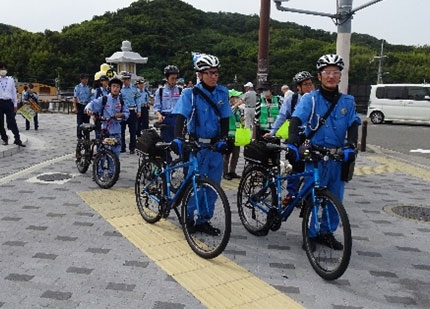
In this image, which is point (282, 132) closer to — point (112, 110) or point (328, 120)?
point (328, 120)

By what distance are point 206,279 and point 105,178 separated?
3.81 metres

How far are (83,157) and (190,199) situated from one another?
168 inches

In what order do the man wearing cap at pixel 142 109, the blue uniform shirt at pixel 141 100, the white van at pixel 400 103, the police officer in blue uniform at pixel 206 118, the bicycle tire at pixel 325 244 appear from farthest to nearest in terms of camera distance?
the white van at pixel 400 103, the man wearing cap at pixel 142 109, the blue uniform shirt at pixel 141 100, the police officer in blue uniform at pixel 206 118, the bicycle tire at pixel 325 244

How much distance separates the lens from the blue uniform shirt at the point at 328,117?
4.27 m

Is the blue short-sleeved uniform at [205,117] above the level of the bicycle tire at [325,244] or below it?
above

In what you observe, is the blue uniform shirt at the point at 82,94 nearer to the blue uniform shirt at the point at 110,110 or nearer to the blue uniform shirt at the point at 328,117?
the blue uniform shirt at the point at 110,110

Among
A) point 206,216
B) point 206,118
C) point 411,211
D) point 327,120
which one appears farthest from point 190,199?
point 411,211

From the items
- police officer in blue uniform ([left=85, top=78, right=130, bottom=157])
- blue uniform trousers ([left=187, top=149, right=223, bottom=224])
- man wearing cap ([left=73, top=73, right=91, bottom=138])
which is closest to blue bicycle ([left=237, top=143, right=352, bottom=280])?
blue uniform trousers ([left=187, top=149, right=223, bottom=224])

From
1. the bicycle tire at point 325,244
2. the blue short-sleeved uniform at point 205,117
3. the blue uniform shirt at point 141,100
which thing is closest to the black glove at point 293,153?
the bicycle tire at point 325,244

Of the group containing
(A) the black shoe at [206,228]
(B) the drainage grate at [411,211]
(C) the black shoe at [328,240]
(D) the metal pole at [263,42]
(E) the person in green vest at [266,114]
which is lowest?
(B) the drainage grate at [411,211]

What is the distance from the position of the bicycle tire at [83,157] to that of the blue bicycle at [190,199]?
298cm

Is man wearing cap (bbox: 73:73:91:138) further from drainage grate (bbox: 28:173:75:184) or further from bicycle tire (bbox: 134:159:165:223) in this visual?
bicycle tire (bbox: 134:159:165:223)

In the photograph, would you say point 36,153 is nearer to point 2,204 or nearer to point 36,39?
point 2,204

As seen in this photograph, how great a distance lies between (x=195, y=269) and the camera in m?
4.04
